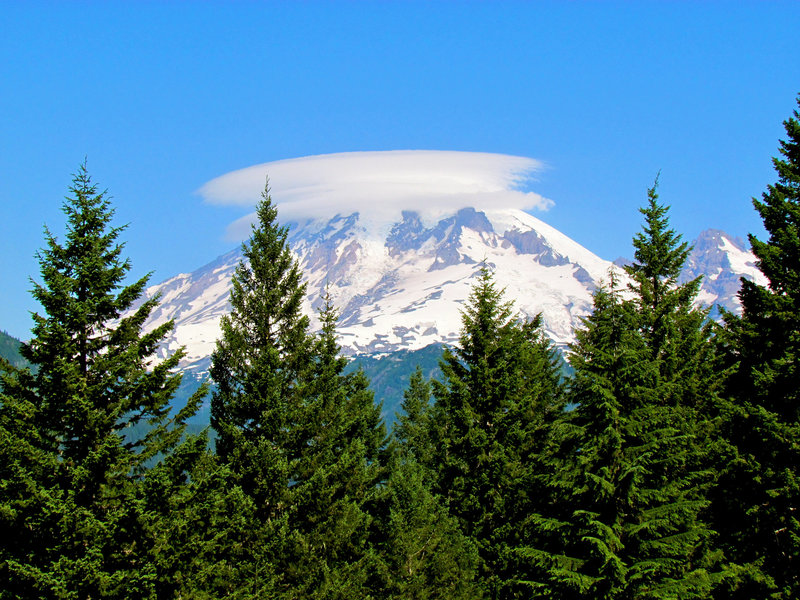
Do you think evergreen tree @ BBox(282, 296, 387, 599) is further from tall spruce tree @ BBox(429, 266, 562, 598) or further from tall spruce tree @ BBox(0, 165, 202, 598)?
tall spruce tree @ BBox(0, 165, 202, 598)

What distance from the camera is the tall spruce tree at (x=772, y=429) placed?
24016 millimetres

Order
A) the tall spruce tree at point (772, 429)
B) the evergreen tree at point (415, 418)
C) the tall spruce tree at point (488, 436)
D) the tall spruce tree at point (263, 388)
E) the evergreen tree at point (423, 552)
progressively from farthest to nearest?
1. the evergreen tree at point (415, 418)
2. the tall spruce tree at point (488, 436)
3. the evergreen tree at point (423, 552)
4. the tall spruce tree at point (263, 388)
5. the tall spruce tree at point (772, 429)

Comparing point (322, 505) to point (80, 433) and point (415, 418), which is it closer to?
point (80, 433)

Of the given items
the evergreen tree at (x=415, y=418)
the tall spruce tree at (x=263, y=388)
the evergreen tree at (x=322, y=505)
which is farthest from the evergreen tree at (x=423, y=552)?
the evergreen tree at (x=415, y=418)

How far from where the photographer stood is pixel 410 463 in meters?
32.6

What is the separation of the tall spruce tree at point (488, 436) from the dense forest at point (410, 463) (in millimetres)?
101

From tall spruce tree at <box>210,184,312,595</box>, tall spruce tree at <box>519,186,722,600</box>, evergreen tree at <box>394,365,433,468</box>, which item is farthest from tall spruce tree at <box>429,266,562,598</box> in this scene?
evergreen tree at <box>394,365,433,468</box>

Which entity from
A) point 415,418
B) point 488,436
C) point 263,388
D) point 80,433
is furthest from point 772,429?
point 415,418

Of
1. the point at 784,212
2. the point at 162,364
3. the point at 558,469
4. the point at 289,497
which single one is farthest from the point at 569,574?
the point at 784,212

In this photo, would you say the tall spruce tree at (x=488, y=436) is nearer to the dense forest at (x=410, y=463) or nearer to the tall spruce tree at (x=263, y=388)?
the dense forest at (x=410, y=463)

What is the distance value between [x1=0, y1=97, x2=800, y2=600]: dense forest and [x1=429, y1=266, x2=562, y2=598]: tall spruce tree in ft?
0.33

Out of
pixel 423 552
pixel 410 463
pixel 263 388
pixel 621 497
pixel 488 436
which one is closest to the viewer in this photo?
pixel 621 497

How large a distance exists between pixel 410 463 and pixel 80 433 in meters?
16.6

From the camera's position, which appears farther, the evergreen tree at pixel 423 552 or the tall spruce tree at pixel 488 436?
the tall spruce tree at pixel 488 436
